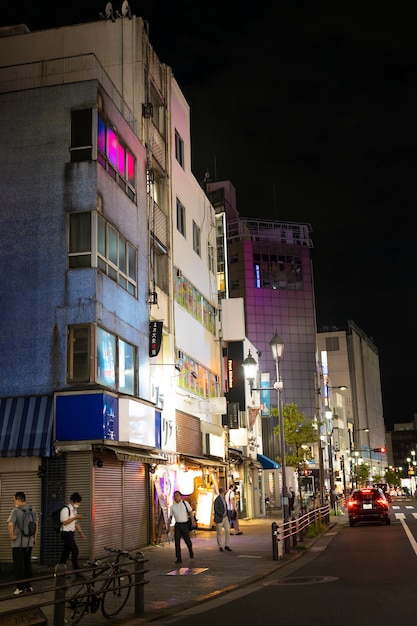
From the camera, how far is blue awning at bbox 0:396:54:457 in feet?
57.9

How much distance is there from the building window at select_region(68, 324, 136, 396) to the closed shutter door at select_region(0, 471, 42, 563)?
2.73 m

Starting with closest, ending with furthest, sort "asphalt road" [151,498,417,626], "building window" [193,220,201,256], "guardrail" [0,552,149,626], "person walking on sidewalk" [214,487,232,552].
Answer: "guardrail" [0,552,149,626], "asphalt road" [151,498,417,626], "person walking on sidewalk" [214,487,232,552], "building window" [193,220,201,256]

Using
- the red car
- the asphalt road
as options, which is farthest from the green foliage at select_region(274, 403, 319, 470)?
the asphalt road

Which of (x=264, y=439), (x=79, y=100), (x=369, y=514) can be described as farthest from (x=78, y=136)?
(x=264, y=439)

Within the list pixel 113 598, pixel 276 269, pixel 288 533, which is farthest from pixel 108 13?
pixel 276 269

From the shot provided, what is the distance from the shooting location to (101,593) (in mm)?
9930

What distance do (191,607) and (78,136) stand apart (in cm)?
1379

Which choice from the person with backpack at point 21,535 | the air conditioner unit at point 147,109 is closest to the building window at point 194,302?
the air conditioner unit at point 147,109

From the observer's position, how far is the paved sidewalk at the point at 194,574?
1100 centimetres

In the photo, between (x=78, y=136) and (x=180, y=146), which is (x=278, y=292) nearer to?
(x=180, y=146)

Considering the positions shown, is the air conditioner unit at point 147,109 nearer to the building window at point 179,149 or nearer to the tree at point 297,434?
the building window at point 179,149

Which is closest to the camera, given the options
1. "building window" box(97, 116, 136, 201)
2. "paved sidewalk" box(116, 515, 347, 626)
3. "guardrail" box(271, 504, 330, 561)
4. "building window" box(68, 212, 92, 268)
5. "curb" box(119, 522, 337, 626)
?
"curb" box(119, 522, 337, 626)

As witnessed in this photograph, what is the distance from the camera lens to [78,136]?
20.3m

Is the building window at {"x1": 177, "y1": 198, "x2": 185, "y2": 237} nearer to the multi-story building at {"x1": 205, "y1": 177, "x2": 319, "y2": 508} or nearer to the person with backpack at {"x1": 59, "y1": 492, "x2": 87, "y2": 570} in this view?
the person with backpack at {"x1": 59, "y1": 492, "x2": 87, "y2": 570}
